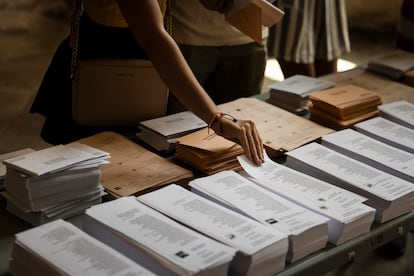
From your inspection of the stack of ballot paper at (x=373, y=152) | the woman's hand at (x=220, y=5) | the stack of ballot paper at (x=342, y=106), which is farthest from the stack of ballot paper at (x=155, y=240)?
the stack of ballot paper at (x=342, y=106)

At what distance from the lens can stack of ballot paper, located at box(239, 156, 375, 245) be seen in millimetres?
1654

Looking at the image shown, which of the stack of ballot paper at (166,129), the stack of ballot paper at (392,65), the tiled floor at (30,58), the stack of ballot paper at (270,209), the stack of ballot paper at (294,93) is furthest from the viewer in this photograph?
the tiled floor at (30,58)

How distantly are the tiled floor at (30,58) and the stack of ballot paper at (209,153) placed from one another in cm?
118

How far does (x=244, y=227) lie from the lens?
1552mm

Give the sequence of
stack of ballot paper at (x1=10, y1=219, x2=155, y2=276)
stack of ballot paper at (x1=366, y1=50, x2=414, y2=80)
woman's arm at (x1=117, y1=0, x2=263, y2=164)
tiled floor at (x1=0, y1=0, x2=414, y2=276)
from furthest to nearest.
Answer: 1. tiled floor at (x1=0, y1=0, x2=414, y2=276)
2. stack of ballot paper at (x1=366, y1=50, x2=414, y2=80)
3. woman's arm at (x1=117, y1=0, x2=263, y2=164)
4. stack of ballot paper at (x1=10, y1=219, x2=155, y2=276)

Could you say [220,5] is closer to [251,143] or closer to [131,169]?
[251,143]

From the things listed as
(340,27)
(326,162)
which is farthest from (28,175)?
(340,27)

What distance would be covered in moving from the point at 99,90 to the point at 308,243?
88 centimetres

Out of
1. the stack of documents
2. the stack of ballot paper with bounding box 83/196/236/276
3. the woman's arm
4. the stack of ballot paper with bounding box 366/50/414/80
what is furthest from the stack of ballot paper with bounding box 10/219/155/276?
the stack of ballot paper with bounding box 366/50/414/80

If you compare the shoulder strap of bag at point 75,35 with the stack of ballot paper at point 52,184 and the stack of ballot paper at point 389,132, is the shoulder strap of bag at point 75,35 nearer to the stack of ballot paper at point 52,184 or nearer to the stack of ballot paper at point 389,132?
the stack of ballot paper at point 52,184

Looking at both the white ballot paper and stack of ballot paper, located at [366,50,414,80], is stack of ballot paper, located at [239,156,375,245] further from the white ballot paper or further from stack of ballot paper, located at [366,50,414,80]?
stack of ballot paper, located at [366,50,414,80]

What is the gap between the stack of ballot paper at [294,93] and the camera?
8.02 feet

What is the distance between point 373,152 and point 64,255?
0.97 metres

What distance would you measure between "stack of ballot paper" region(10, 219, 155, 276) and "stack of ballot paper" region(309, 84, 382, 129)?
1050 millimetres
